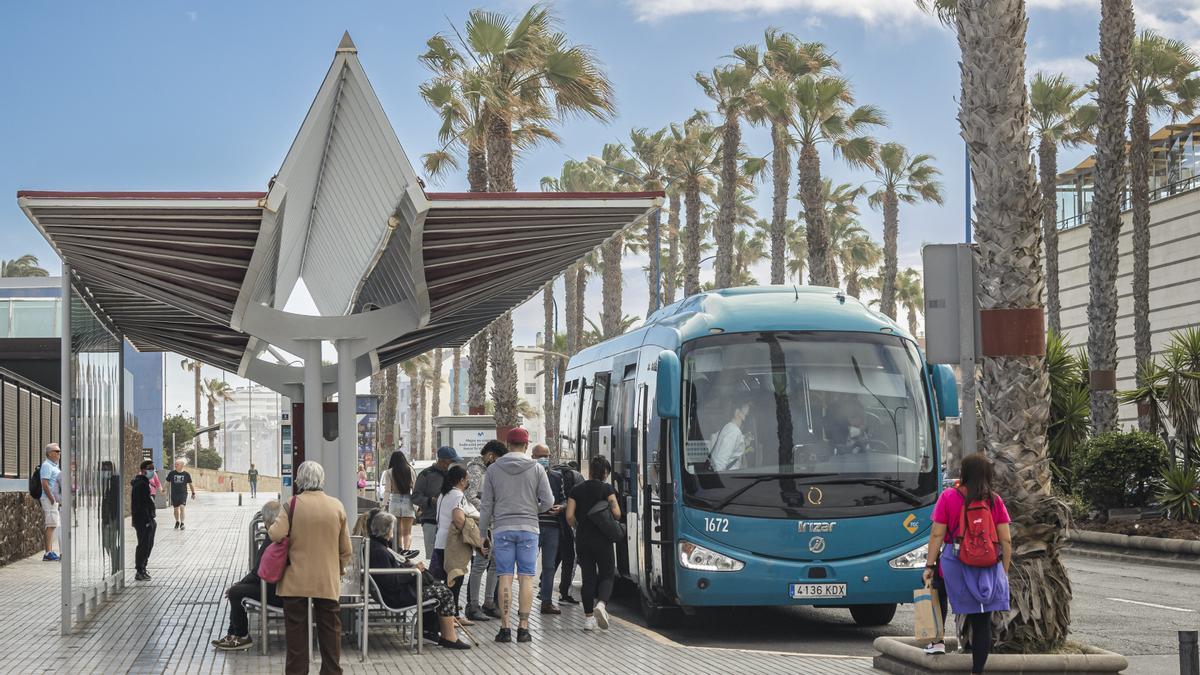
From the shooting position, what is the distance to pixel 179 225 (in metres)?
12.4

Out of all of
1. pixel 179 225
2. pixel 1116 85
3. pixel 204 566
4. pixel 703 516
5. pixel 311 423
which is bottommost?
pixel 204 566

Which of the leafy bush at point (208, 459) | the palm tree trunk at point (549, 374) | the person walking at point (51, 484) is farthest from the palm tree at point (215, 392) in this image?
the person walking at point (51, 484)

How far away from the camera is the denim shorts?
12938mm

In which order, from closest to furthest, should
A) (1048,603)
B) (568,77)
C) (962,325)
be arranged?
1. (1048,603)
2. (962,325)
3. (568,77)

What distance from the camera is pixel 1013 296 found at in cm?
1088

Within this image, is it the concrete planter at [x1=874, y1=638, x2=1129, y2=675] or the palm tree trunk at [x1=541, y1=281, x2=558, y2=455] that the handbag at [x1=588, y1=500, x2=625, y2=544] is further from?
the palm tree trunk at [x1=541, y1=281, x2=558, y2=455]

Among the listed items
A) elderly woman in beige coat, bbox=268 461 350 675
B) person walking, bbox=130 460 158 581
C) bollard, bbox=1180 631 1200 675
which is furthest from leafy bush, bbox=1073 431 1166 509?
elderly woman in beige coat, bbox=268 461 350 675

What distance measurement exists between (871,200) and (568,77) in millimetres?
29438

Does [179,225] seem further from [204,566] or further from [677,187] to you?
[677,187]

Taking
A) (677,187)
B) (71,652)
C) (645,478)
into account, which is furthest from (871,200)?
(71,652)

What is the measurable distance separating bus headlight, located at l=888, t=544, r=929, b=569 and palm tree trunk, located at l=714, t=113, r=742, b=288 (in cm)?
2828

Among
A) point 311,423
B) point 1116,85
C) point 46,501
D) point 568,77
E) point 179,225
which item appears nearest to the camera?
point 179,225

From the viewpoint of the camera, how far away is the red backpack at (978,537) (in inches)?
380

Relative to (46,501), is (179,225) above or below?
above
